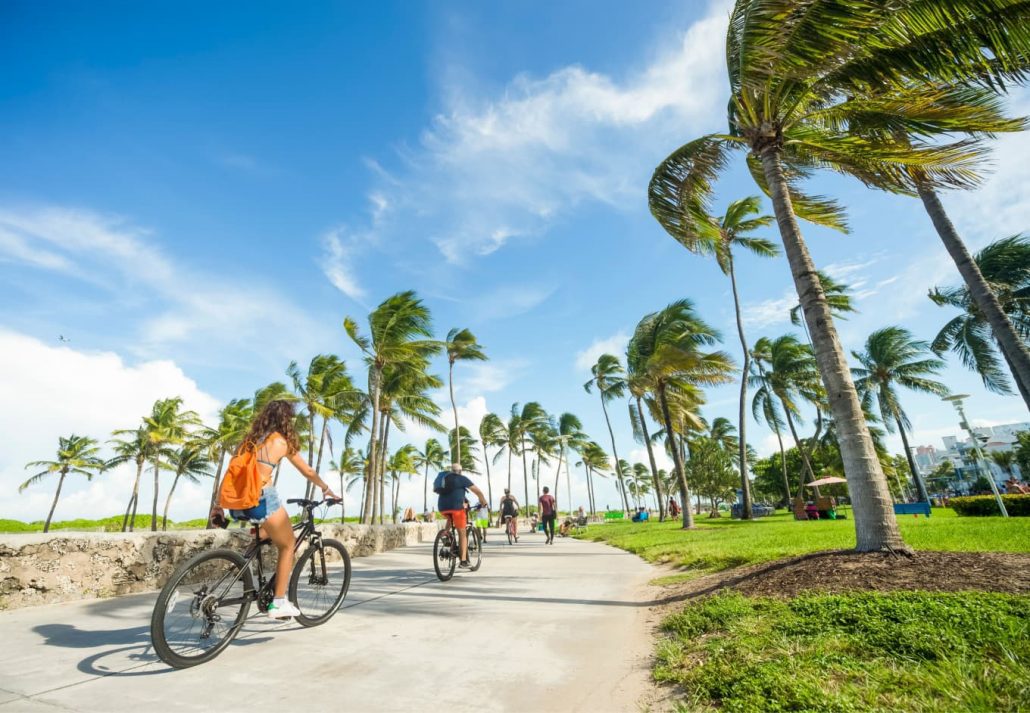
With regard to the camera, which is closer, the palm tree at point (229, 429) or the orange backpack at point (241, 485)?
the orange backpack at point (241, 485)

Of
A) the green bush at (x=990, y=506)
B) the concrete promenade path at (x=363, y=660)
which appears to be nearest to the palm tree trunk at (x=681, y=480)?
the green bush at (x=990, y=506)

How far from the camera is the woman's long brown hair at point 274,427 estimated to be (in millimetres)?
3560

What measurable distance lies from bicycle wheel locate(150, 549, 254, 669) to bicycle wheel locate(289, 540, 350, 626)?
2.11ft

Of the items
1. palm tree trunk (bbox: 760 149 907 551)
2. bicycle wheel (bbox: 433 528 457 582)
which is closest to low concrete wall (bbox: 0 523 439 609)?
bicycle wheel (bbox: 433 528 457 582)

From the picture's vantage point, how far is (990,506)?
15398 millimetres

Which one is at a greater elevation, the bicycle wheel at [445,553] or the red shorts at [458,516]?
the red shorts at [458,516]

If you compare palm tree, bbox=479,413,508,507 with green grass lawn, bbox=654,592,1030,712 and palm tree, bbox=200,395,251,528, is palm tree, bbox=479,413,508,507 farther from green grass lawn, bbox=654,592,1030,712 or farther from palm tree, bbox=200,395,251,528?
green grass lawn, bbox=654,592,1030,712

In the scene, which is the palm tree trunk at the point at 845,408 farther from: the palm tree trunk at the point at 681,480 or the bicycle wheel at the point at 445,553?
the palm tree trunk at the point at 681,480

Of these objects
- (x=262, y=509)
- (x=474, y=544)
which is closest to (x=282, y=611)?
(x=262, y=509)

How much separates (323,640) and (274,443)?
5.13 ft

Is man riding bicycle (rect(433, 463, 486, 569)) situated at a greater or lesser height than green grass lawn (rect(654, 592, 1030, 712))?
greater

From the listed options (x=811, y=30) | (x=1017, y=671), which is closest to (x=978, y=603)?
(x=1017, y=671)

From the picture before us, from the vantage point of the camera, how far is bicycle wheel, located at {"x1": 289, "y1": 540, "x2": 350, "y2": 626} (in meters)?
4.07

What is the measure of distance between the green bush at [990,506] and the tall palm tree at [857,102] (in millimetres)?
11852
